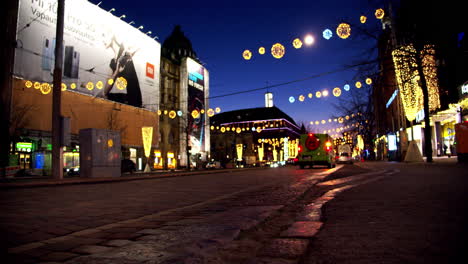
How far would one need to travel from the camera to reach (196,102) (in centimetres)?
5678

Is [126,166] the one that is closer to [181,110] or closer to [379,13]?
[379,13]

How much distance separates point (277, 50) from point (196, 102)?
136 ft

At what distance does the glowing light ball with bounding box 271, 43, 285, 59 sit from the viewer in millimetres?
16047

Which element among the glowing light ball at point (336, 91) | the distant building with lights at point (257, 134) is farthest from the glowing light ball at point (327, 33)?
the distant building with lights at point (257, 134)

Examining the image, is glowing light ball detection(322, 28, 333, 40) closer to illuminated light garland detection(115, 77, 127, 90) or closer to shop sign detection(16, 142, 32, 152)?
illuminated light garland detection(115, 77, 127, 90)

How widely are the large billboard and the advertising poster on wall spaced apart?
14094mm

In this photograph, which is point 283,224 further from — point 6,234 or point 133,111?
point 133,111

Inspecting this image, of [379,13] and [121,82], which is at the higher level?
[121,82]

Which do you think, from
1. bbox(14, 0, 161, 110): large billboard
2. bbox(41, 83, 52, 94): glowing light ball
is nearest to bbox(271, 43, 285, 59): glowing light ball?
bbox(14, 0, 161, 110): large billboard

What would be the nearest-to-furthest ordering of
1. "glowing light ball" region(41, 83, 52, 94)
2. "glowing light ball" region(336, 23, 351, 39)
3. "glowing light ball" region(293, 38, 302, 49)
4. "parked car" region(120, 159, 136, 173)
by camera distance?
"glowing light ball" region(336, 23, 351, 39) < "glowing light ball" region(293, 38, 302, 49) < "glowing light ball" region(41, 83, 52, 94) < "parked car" region(120, 159, 136, 173)

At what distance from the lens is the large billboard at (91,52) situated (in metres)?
25.7

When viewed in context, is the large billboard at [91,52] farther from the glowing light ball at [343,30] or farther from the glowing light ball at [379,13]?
the glowing light ball at [379,13]

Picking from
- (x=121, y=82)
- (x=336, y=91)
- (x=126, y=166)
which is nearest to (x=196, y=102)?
(x=121, y=82)

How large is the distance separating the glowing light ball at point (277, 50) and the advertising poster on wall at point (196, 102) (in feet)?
123
